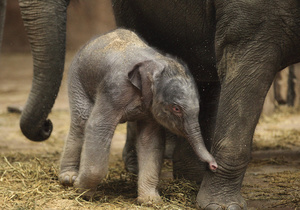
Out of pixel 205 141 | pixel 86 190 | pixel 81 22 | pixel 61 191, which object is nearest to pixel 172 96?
pixel 86 190

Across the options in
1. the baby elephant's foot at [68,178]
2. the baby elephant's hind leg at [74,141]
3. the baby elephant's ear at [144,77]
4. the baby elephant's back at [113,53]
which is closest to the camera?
the baby elephant's ear at [144,77]

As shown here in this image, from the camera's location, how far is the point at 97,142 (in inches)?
161

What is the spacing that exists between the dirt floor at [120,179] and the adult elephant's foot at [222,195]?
17 centimetres

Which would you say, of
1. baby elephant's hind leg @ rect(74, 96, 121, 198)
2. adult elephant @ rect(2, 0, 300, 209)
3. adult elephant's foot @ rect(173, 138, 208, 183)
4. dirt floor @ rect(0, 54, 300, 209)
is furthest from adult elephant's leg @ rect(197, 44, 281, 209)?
adult elephant's foot @ rect(173, 138, 208, 183)

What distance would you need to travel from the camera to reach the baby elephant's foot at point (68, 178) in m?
4.55

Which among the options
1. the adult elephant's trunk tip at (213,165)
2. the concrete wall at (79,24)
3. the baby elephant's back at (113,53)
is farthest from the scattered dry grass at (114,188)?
the concrete wall at (79,24)

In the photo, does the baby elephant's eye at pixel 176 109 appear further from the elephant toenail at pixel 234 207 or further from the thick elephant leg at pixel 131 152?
the thick elephant leg at pixel 131 152

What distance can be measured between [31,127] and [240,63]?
6.65 feet

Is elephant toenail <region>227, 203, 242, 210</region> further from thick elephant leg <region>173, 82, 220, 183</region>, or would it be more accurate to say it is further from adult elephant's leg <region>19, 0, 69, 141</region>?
adult elephant's leg <region>19, 0, 69, 141</region>

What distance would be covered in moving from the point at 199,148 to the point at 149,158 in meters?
0.47

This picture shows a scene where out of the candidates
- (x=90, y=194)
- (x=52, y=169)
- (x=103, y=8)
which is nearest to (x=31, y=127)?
(x=52, y=169)

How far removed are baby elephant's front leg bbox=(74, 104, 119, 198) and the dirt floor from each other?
7.7 inches

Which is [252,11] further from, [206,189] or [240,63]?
[206,189]

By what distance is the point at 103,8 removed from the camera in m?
12.2
